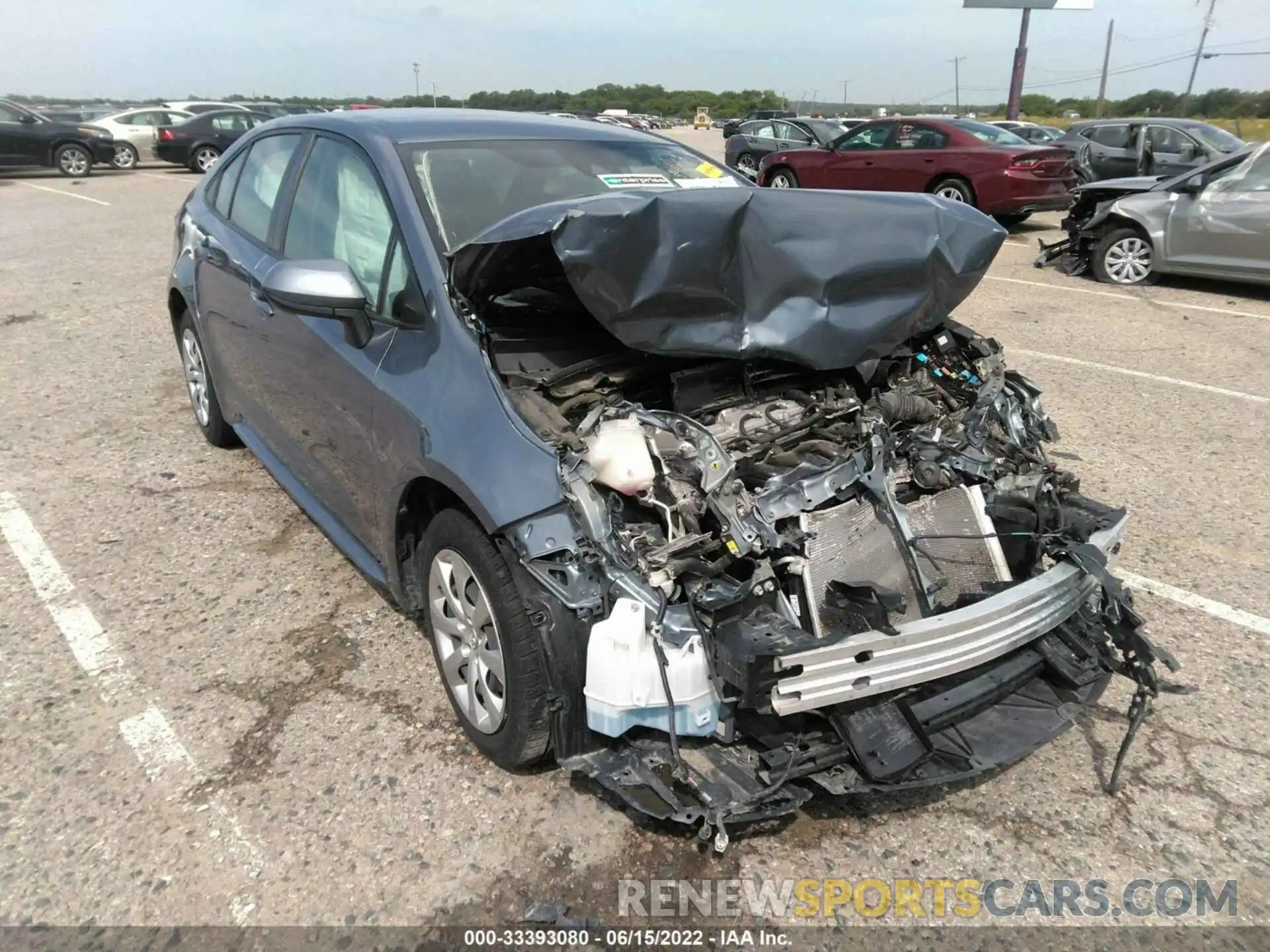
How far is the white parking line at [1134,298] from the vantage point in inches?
334

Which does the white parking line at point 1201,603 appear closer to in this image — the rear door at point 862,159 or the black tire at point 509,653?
the black tire at point 509,653

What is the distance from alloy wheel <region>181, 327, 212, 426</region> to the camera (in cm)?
486

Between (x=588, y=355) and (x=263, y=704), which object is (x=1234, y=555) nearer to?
(x=588, y=355)

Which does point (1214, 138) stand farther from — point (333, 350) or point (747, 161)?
point (333, 350)

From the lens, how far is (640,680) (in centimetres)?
212

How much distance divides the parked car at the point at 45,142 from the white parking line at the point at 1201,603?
76.5ft

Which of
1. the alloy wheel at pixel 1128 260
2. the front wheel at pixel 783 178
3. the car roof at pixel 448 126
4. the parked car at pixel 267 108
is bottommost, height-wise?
the alloy wheel at pixel 1128 260

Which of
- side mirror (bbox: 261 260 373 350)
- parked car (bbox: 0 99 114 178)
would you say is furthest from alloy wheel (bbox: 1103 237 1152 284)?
parked car (bbox: 0 99 114 178)

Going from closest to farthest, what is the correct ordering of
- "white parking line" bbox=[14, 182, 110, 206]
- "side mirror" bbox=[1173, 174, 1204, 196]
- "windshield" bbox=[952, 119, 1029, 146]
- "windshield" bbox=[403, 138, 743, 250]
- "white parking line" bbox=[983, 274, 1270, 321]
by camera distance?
"windshield" bbox=[403, 138, 743, 250] → "white parking line" bbox=[983, 274, 1270, 321] → "side mirror" bbox=[1173, 174, 1204, 196] → "windshield" bbox=[952, 119, 1029, 146] → "white parking line" bbox=[14, 182, 110, 206]

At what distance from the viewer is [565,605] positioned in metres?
2.24

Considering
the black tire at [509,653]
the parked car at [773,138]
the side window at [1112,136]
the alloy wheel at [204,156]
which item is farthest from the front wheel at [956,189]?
the alloy wheel at [204,156]

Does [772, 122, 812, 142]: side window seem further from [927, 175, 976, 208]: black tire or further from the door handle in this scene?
the door handle

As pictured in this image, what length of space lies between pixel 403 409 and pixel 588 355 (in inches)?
24.9

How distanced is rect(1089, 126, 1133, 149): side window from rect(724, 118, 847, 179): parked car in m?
4.84
